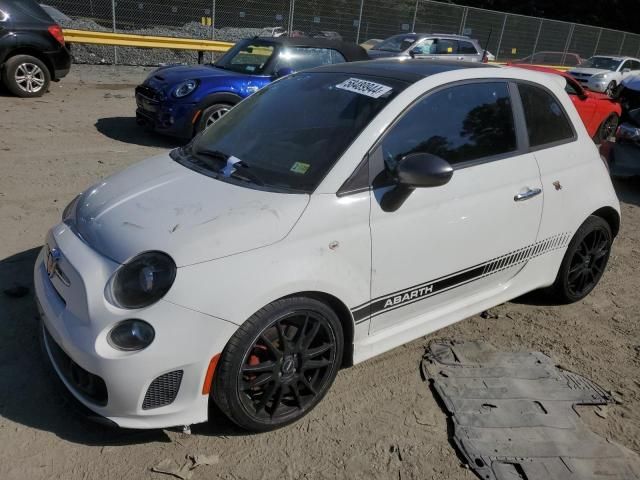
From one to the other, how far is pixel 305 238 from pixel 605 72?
1930cm

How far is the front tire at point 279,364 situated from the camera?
2469 mm

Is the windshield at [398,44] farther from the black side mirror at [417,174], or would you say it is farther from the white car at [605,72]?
the black side mirror at [417,174]

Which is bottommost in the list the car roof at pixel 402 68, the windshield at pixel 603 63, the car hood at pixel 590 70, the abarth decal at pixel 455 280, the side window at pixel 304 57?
the car hood at pixel 590 70

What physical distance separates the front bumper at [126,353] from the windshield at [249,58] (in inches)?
247

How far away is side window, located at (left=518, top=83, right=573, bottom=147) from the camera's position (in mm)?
3584

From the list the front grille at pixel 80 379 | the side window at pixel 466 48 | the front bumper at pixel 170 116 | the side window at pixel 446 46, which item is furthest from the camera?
the side window at pixel 466 48

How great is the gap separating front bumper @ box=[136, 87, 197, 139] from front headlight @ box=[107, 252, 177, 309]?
5.52 metres

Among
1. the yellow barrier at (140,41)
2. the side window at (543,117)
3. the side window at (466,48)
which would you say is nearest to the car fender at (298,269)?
the side window at (543,117)

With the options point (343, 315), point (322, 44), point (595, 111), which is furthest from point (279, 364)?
point (595, 111)

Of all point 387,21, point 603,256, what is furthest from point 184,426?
point 387,21

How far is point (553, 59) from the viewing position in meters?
23.2

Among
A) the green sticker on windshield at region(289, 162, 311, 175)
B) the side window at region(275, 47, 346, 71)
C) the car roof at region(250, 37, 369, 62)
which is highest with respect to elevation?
the green sticker on windshield at region(289, 162, 311, 175)

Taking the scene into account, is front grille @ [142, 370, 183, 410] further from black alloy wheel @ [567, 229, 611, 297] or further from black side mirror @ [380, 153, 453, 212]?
black alloy wheel @ [567, 229, 611, 297]

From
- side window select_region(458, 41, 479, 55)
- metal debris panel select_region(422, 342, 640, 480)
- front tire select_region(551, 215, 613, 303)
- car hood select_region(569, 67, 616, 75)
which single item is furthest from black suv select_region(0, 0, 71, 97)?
car hood select_region(569, 67, 616, 75)
